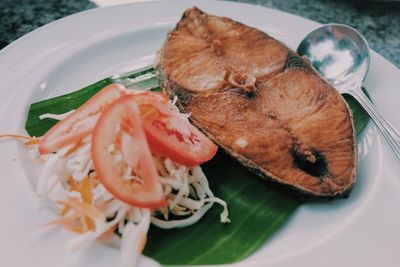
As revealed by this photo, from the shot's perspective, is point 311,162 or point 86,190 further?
point 311,162

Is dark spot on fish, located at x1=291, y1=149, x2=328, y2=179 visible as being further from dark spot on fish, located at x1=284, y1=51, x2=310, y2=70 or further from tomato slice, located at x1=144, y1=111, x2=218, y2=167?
dark spot on fish, located at x1=284, y1=51, x2=310, y2=70

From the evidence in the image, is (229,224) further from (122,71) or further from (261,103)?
(122,71)

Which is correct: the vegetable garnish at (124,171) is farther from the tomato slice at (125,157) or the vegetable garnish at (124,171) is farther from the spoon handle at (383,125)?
the spoon handle at (383,125)

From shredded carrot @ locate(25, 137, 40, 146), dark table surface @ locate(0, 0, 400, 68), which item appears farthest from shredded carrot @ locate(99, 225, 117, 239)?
dark table surface @ locate(0, 0, 400, 68)

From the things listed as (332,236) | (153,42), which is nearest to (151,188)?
(332,236)

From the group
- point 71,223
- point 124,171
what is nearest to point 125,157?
point 124,171

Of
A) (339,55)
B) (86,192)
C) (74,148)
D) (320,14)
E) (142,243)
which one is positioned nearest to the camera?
(142,243)

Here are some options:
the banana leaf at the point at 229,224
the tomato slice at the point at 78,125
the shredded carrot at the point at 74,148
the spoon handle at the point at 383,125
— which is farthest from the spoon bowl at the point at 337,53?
the shredded carrot at the point at 74,148
